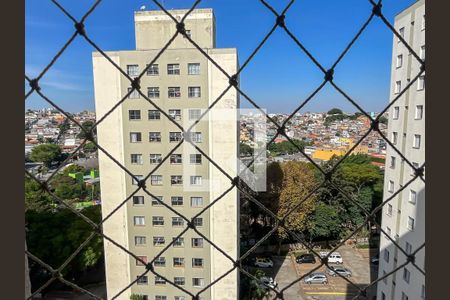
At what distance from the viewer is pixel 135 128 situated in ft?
17.0

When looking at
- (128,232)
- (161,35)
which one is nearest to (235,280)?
(128,232)

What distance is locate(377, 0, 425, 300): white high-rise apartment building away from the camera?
136 inches

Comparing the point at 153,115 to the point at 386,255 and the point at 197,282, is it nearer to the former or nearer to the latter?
the point at 197,282

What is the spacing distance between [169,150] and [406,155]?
3.40 metres

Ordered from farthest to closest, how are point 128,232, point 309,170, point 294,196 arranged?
point 309,170
point 294,196
point 128,232

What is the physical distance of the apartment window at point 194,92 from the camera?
500 centimetres

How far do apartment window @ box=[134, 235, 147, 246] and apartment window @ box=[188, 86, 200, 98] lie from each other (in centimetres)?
263

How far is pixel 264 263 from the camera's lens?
7.61m

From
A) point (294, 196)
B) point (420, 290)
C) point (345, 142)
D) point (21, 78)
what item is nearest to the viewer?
point (21, 78)

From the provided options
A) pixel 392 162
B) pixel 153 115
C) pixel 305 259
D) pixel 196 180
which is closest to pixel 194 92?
pixel 153 115

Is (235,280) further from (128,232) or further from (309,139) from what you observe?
(309,139)

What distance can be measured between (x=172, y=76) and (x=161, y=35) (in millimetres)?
727

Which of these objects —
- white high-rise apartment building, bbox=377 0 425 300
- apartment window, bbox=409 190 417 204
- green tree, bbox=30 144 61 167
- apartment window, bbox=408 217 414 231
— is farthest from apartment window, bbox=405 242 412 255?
green tree, bbox=30 144 61 167

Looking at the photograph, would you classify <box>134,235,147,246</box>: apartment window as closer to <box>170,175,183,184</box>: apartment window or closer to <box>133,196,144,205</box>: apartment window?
<box>133,196,144,205</box>: apartment window
